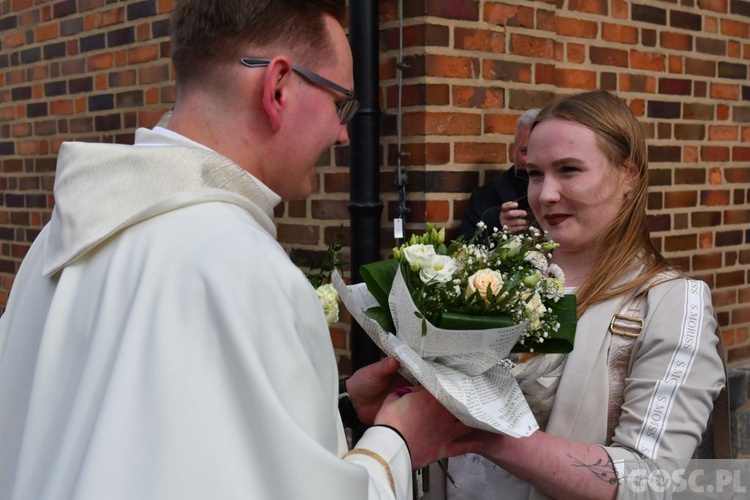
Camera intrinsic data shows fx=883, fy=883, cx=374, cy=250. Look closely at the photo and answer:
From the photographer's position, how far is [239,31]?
1.75 meters

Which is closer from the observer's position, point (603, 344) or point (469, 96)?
point (603, 344)

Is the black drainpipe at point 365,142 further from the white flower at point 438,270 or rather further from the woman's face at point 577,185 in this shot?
the white flower at point 438,270

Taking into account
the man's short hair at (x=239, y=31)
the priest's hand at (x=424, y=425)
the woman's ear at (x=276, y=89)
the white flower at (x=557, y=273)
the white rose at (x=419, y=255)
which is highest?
the man's short hair at (x=239, y=31)

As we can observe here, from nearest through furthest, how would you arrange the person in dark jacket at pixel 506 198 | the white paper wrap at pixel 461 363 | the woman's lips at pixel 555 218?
the white paper wrap at pixel 461 363 < the woman's lips at pixel 555 218 < the person in dark jacket at pixel 506 198

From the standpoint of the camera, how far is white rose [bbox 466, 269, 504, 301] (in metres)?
2.04

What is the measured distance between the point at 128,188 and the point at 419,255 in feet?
2.46

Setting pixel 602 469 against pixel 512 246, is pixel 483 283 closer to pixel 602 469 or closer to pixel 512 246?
pixel 512 246

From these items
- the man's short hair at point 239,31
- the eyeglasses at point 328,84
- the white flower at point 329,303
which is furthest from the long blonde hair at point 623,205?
the man's short hair at point 239,31

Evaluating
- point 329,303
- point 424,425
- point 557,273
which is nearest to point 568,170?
point 557,273

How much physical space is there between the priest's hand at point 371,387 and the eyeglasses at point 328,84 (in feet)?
2.25

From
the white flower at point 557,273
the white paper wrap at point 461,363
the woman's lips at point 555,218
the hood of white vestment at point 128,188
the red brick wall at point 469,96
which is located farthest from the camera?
the red brick wall at point 469,96

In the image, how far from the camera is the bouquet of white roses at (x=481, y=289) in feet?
6.72

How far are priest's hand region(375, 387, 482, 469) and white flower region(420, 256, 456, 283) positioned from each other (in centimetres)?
30

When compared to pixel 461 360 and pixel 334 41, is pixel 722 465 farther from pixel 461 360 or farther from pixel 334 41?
pixel 334 41
